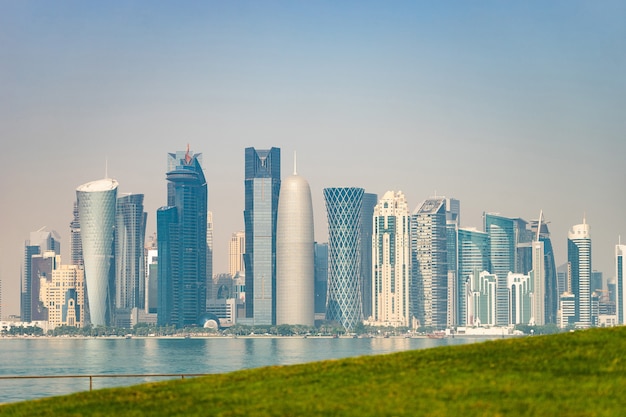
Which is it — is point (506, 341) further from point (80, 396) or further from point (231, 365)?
point (231, 365)

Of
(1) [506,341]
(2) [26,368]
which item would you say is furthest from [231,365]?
(1) [506,341]

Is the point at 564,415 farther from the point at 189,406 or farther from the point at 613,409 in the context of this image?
the point at 189,406

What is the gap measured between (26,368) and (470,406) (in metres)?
174

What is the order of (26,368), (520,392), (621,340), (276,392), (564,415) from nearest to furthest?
(564,415), (520,392), (276,392), (621,340), (26,368)


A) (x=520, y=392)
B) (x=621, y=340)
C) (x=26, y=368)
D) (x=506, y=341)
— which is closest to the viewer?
(x=520, y=392)

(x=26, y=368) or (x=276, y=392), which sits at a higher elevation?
(x=276, y=392)

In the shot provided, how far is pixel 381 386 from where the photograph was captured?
2755 cm

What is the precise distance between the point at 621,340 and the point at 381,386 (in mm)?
7629

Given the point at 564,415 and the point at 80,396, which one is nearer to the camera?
the point at 564,415

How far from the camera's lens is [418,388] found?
2702 cm

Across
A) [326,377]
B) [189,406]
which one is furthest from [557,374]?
[189,406]

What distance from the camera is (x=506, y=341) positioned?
108 ft

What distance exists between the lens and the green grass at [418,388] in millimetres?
25016

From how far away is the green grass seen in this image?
985 inches
